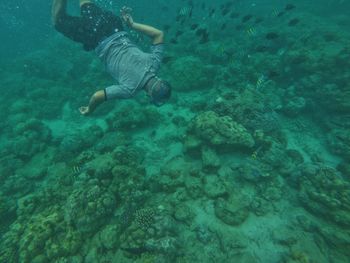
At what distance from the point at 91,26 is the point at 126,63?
1.61 metres

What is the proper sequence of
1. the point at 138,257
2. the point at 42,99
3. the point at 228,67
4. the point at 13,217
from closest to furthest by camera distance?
the point at 138,257 < the point at 13,217 < the point at 228,67 < the point at 42,99

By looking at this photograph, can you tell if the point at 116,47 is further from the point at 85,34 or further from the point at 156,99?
the point at 156,99

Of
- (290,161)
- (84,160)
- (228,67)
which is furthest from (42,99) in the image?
(290,161)

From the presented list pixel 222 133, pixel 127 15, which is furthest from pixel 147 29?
pixel 222 133

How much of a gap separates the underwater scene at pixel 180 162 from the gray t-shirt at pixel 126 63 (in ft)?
0.11

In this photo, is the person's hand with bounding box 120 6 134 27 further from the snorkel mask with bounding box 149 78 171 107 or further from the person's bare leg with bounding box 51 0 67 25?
the snorkel mask with bounding box 149 78 171 107

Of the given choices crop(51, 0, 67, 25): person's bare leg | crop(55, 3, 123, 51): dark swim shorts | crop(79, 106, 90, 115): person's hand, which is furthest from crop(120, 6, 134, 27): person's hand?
crop(79, 106, 90, 115): person's hand

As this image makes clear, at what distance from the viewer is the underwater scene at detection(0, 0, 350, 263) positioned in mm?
5730

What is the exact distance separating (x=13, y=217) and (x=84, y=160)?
8.72ft

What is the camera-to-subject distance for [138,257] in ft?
17.7

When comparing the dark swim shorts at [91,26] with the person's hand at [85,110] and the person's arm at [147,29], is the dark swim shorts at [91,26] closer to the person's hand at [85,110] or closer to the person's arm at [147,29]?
the person's arm at [147,29]

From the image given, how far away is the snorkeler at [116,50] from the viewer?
18.9 ft

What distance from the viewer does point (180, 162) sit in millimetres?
7957

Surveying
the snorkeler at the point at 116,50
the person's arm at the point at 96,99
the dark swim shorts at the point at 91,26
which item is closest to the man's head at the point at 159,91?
the snorkeler at the point at 116,50
